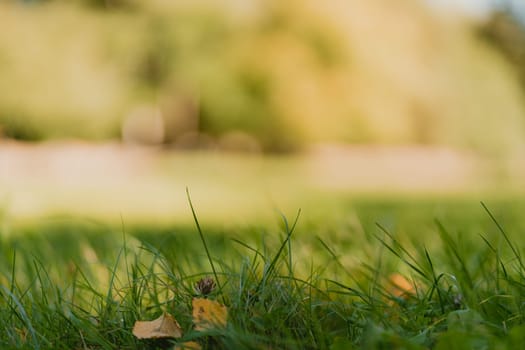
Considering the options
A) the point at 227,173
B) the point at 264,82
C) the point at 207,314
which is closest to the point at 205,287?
the point at 207,314

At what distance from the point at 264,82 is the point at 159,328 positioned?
1346 cm

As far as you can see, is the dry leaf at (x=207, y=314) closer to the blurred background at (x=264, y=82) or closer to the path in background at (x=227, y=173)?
the path in background at (x=227, y=173)

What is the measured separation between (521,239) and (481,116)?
11.6 m

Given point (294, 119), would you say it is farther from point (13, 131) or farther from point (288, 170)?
point (13, 131)

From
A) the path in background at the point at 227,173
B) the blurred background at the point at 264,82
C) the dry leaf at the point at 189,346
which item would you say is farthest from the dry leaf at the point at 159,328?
the blurred background at the point at 264,82

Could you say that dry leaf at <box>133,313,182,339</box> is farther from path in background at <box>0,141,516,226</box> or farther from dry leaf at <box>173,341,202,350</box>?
path in background at <box>0,141,516,226</box>

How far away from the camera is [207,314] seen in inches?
29.5

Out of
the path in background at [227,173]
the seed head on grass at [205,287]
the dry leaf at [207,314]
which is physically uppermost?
the dry leaf at [207,314]

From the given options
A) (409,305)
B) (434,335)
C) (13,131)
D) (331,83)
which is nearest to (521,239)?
(409,305)

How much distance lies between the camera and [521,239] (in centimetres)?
215

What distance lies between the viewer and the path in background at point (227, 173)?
7820mm

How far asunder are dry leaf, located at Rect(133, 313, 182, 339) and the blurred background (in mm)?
11194

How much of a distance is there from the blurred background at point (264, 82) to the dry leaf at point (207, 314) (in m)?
11.2

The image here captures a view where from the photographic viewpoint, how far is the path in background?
25.7 feet
